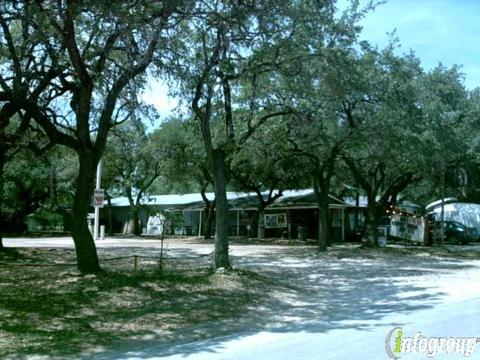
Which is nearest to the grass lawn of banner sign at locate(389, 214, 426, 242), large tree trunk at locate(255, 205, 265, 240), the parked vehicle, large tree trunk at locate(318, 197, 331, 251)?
large tree trunk at locate(318, 197, 331, 251)

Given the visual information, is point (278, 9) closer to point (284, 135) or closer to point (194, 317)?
point (194, 317)

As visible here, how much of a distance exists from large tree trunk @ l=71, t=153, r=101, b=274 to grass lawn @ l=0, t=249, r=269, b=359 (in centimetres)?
41

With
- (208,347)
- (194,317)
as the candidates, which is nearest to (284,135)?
(194,317)

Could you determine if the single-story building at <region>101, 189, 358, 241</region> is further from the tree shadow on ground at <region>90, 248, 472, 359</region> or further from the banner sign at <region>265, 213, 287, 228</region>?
the tree shadow on ground at <region>90, 248, 472, 359</region>

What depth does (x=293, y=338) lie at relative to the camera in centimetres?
855

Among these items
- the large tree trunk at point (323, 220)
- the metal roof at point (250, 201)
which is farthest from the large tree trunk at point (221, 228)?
the metal roof at point (250, 201)

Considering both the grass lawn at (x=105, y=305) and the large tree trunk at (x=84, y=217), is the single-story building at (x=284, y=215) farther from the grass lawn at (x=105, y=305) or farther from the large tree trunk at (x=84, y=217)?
the grass lawn at (x=105, y=305)

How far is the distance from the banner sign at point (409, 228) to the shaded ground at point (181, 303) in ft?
46.6

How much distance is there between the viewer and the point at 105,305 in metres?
10.9

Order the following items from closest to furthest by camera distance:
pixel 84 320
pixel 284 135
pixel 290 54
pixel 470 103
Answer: pixel 84 320, pixel 290 54, pixel 284 135, pixel 470 103

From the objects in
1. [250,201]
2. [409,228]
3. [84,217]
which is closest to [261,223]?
[250,201]

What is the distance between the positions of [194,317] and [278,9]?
7.33 meters

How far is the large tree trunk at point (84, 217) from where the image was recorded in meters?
14.0

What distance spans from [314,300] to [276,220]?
30287 mm
